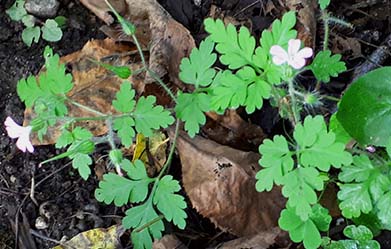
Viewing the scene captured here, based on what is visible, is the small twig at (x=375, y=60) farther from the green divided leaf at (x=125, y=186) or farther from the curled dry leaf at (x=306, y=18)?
the green divided leaf at (x=125, y=186)

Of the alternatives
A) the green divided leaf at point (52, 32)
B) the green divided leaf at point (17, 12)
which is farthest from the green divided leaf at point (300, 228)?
the green divided leaf at point (17, 12)

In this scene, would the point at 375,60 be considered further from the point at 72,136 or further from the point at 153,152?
the point at 72,136

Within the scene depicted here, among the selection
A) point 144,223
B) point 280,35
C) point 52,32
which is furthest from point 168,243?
point 52,32

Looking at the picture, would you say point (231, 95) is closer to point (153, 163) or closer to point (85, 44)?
point (153, 163)

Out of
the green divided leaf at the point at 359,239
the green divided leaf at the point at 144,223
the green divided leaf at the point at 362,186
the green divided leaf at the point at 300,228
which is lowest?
the green divided leaf at the point at 144,223

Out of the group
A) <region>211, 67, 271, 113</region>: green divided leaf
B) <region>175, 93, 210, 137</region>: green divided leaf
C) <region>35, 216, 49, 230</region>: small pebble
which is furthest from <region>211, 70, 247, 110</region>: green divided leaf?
<region>35, 216, 49, 230</region>: small pebble
